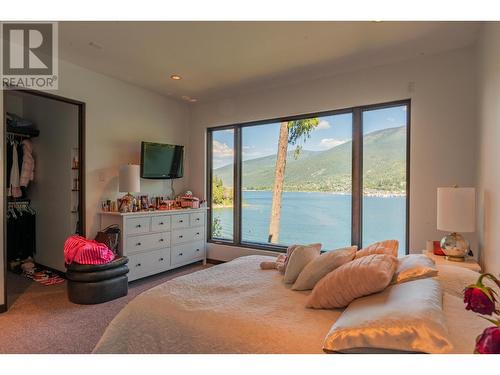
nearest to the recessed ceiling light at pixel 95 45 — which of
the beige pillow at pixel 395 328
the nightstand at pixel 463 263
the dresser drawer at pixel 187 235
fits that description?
the dresser drawer at pixel 187 235

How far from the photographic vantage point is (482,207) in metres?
2.40

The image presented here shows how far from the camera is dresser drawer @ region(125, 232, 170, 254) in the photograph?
351 centimetres

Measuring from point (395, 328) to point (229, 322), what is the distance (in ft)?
2.31

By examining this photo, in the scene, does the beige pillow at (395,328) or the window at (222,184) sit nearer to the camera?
the beige pillow at (395,328)

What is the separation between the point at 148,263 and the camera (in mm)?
3711

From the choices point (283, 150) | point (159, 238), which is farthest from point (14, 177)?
point (283, 150)

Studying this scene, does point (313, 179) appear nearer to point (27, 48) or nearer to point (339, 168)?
point (339, 168)

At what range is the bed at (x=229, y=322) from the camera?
119 centimetres

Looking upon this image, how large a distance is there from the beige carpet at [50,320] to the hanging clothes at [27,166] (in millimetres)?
1468

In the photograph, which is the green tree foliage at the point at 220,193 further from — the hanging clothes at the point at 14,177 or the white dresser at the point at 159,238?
the hanging clothes at the point at 14,177

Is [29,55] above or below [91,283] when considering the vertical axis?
above
